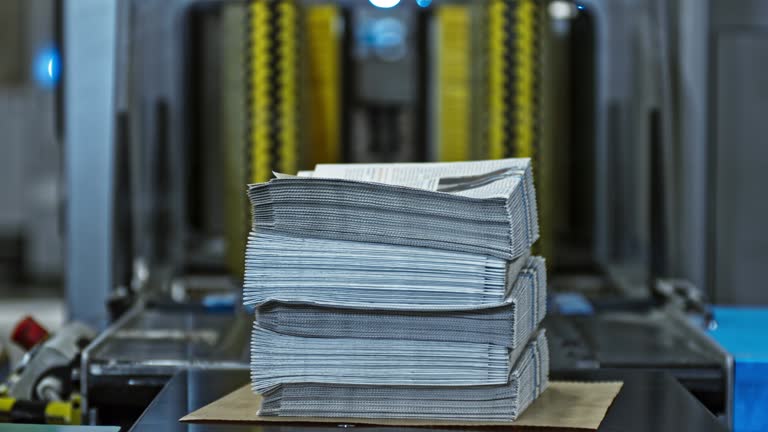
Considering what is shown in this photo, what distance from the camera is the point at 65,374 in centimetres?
170

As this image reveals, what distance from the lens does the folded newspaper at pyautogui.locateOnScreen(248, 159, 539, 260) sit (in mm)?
973

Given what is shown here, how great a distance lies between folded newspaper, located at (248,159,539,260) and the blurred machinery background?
0.98 m

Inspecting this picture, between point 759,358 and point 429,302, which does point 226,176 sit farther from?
point 429,302

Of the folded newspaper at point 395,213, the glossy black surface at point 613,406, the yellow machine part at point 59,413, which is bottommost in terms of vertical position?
the yellow machine part at point 59,413

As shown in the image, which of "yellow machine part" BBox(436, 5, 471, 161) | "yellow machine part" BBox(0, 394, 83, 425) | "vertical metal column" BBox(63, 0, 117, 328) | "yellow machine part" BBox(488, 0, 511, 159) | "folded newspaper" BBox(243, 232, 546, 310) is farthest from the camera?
"yellow machine part" BBox(436, 5, 471, 161)

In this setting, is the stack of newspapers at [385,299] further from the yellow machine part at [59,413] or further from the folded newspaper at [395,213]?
the yellow machine part at [59,413]

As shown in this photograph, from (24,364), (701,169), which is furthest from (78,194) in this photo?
(701,169)

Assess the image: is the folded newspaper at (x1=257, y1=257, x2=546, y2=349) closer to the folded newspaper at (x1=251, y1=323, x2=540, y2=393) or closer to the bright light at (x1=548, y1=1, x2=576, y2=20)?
the folded newspaper at (x1=251, y1=323, x2=540, y2=393)

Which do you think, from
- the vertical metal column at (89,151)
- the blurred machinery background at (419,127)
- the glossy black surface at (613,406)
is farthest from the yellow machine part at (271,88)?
the glossy black surface at (613,406)

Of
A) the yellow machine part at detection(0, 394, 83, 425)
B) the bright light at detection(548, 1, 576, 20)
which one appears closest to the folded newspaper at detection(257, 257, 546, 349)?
the yellow machine part at detection(0, 394, 83, 425)

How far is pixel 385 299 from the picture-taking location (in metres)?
0.98

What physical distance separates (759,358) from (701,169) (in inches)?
34.6

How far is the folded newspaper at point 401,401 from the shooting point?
3.26 feet

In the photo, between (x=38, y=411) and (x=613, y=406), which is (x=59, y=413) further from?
(x=613, y=406)
